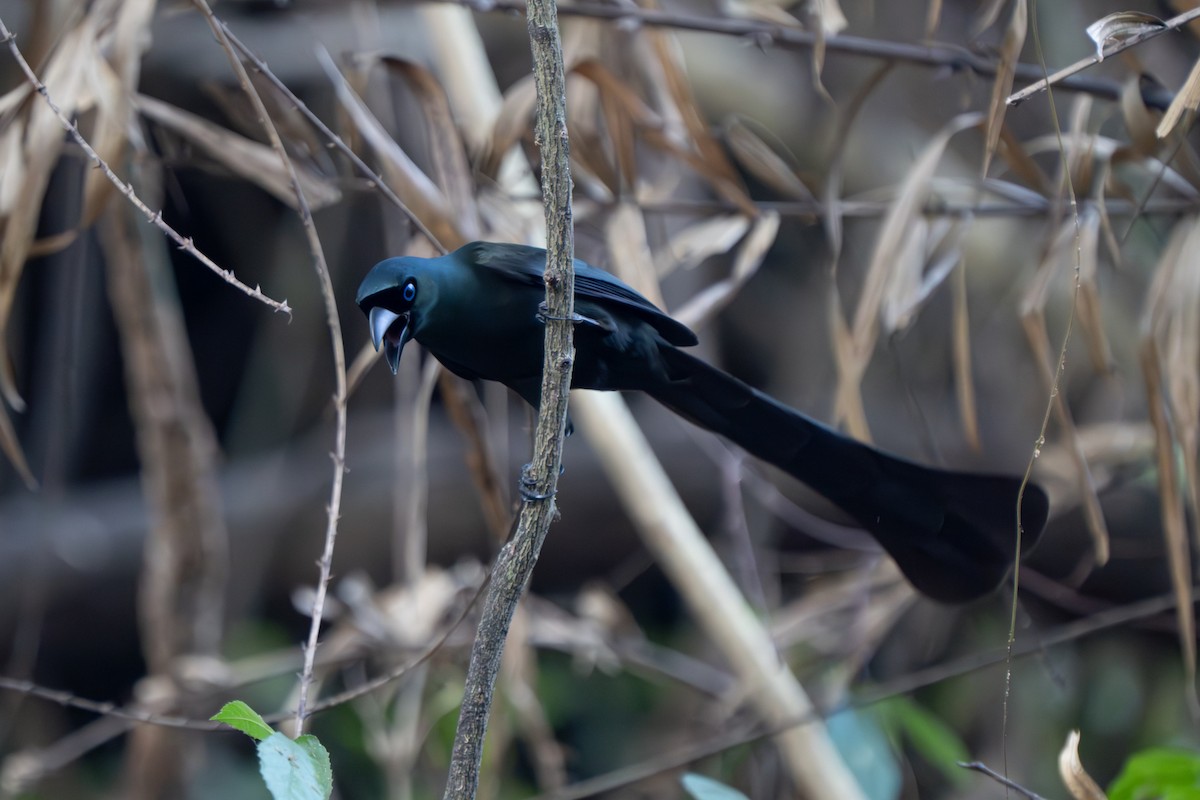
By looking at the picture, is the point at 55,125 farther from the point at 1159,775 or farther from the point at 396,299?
the point at 1159,775

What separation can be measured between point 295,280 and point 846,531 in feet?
8.85

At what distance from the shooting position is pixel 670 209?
2.54 metres

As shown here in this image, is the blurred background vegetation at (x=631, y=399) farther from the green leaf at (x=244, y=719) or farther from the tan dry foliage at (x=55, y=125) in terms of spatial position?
the green leaf at (x=244, y=719)

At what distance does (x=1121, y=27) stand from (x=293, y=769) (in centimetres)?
146

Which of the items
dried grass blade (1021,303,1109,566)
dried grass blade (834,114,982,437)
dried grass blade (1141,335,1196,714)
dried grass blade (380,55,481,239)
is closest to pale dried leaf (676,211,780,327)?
dried grass blade (834,114,982,437)

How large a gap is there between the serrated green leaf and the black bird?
736 mm

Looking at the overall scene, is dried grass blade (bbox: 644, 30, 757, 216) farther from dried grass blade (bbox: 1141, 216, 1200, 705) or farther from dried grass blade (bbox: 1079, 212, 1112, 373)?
dried grass blade (bbox: 1141, 216, 1200, 705)

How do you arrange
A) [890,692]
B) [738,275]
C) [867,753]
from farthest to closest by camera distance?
[867,753] → [890,692] → [738,275]

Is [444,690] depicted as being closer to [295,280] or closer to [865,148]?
[295,280]

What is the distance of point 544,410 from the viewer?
4.45 feet

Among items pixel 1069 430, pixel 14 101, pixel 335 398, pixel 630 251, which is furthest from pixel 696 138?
pixel 14 101

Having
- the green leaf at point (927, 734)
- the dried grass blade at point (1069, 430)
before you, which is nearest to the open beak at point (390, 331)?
the dried grass blade at point (1069, 430)

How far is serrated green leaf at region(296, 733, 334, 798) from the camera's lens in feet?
3.73

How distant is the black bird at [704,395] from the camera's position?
1.80m
